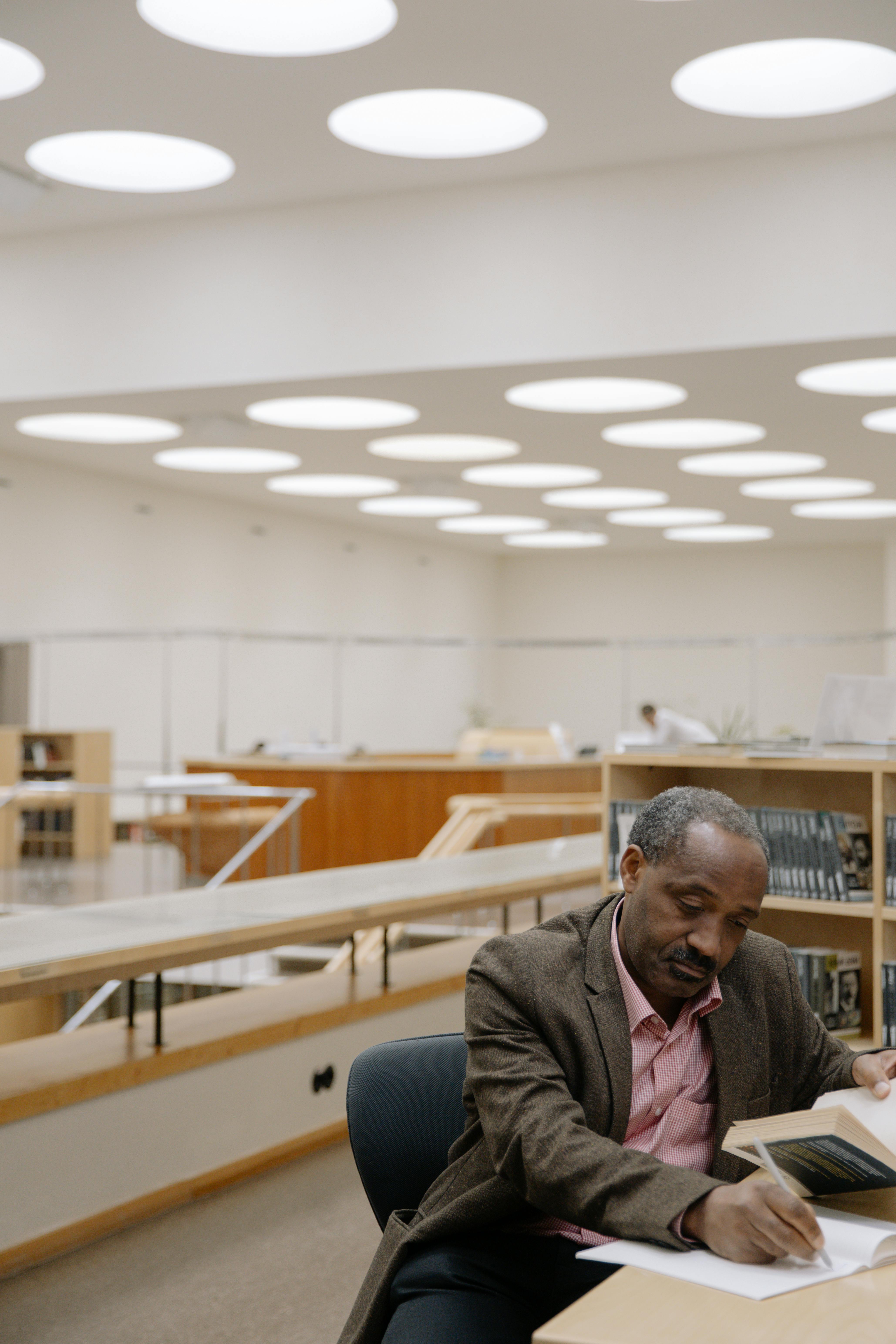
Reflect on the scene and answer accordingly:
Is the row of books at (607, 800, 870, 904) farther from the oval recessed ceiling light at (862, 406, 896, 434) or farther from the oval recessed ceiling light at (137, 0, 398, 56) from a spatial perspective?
the oval recessed ceiling light at (862, 406, 896, 434)

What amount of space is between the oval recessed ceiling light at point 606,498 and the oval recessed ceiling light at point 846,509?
5.62 ft

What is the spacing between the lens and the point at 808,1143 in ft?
5.48

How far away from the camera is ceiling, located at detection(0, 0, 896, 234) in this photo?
6.17m

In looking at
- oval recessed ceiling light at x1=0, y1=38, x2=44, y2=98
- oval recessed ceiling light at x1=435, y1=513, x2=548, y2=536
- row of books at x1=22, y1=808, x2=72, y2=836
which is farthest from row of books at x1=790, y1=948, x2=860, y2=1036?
oval recessed ceiling light at x1=435, y1=513, x2=548, y2=536

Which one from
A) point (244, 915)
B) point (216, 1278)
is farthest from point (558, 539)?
point (216, 1278)

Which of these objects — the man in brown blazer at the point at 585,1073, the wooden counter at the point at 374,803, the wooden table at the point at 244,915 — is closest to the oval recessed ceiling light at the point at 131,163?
the wooden table at the point at 244,915

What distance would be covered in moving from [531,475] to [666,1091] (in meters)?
12.1

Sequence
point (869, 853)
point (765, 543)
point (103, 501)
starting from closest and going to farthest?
1. point (869, 853)
2. point (103, 501)
3. point (765, 543)

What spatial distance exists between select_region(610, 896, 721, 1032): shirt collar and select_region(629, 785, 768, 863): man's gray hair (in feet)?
0.50

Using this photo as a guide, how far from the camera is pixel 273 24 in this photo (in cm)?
622

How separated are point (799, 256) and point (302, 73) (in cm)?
300

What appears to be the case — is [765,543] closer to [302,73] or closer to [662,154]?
[662,154]

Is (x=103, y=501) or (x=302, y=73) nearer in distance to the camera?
(x=302, y=73)

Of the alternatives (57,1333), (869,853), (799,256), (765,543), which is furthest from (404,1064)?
(765,543)
